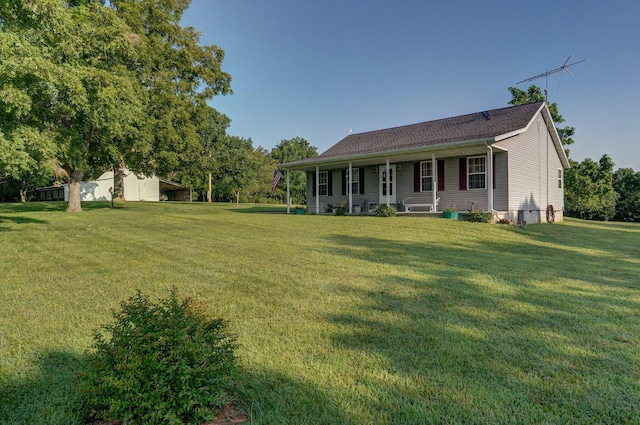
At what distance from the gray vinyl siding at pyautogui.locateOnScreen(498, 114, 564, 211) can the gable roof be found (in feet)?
1.90

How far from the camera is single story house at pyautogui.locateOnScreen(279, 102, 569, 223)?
44.7 ft

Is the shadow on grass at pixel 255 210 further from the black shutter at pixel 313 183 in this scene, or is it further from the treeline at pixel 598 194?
the treeline at pixel 598 194

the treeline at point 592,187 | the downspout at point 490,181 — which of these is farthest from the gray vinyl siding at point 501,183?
the treeline at point 592,187

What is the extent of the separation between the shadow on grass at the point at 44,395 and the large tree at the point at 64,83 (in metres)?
6.88

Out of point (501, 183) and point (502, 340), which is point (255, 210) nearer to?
point (501, 183)

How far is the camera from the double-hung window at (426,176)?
1540 cm

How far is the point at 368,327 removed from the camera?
3.19 meters

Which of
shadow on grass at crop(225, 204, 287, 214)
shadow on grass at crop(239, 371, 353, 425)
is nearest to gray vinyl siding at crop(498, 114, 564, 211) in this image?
shadow on grass at crop(225, 204, 287, 214)

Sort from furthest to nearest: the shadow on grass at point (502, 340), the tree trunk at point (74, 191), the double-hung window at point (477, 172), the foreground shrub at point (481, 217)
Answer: the tree trunk at point (74, 191)
the double-hung window at point (477, 172)
the foreground shrub at point (481, 217)
the shadow on grass at point (502, 340)

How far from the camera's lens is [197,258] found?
6227 mm

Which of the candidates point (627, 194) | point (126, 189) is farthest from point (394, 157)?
point (126, 189)

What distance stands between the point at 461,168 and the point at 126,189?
33072 mm

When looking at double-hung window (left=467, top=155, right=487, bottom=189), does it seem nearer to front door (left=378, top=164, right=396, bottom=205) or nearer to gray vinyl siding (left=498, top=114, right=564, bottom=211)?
gray vinyl siding (left=498, top=114, right=564, bottom=211)

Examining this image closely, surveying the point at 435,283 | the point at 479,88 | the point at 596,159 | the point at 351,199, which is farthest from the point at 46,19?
the point at 596,159
